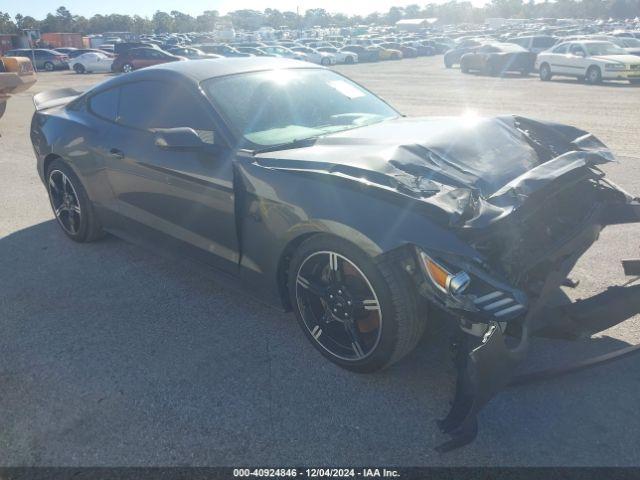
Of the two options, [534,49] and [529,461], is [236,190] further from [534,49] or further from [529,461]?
[534,49]

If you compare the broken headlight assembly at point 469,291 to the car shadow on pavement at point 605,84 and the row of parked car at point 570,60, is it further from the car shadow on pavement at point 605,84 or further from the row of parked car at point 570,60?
the row of parked car at point 570,60

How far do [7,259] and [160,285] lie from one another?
1669 millimetres

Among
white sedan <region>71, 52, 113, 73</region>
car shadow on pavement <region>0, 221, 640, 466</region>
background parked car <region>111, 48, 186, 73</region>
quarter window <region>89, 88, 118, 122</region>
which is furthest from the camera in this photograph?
white sedan <region>71, 52, 113, 73</region>

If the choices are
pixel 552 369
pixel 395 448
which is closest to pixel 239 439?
pixel 395 448

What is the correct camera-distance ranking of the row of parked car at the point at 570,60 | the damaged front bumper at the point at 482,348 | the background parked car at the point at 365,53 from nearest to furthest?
the damaged front bumper at the point at 482,348 < the row of parked car at the point at 570,60 < the background parked car at the point at 365,53

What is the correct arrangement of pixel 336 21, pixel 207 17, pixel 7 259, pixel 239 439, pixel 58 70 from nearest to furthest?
pixel 239 439, pixel 7 259, pixel 58 70, pixel 207 17, pixel 336 21

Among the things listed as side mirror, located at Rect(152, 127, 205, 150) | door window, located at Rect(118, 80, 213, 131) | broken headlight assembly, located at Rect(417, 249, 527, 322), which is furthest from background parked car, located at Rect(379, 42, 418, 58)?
broken headlight assembly, located at Rect(417, 249, 527, 322)

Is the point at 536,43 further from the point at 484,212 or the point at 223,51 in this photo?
the point at 484,212

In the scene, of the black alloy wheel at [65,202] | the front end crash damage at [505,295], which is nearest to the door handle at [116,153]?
the black alloy wheel at [65,202]

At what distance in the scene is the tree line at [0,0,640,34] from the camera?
305ft

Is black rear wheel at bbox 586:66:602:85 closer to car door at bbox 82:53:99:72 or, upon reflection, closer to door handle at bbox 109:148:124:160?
door handle at bbox 109:148:124:160

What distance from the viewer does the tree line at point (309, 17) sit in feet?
305

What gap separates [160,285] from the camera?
4.24 metres

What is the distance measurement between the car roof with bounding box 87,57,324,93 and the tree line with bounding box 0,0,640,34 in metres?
80.4
